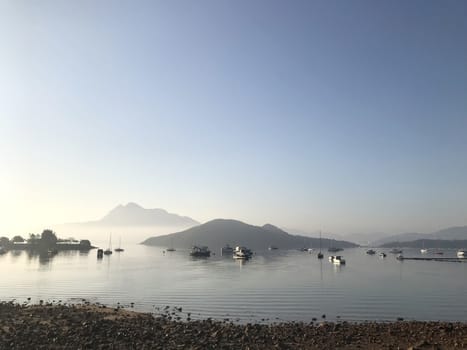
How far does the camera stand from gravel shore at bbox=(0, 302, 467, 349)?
90.1 ft

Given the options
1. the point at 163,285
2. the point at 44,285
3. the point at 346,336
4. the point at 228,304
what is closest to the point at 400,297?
the point at 228,304

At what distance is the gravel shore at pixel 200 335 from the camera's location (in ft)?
90.1

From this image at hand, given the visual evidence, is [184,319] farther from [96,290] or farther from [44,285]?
[44,285]

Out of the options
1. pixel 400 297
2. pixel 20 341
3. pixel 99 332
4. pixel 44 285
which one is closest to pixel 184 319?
pixel 99 332

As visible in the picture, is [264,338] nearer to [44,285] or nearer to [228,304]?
[228,304]

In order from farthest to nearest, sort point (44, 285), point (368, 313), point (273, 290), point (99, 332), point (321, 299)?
point (44, 285) < point (273, 290) < point (321, 299) < point (368, 313) < point (99, 332)

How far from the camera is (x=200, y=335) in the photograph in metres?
30.6

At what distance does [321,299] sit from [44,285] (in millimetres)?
52297

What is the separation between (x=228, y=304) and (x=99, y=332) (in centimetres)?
2476

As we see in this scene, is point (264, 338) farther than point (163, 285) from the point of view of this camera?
No

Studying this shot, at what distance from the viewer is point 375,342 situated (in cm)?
2811

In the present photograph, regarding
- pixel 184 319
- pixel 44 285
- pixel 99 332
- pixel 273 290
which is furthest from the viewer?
pixel 44 285

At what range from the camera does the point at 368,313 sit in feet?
156

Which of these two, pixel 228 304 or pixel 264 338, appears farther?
pixel 228 304
